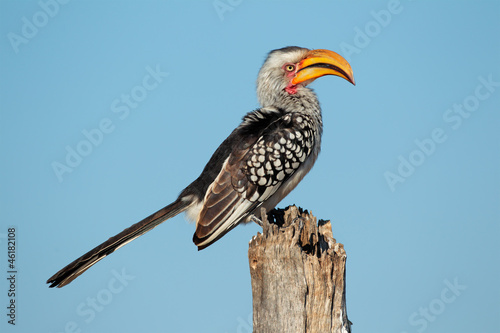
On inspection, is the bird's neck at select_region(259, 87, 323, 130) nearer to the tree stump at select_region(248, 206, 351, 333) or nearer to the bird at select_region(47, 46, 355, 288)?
the bird at select_region(47, 46, 355, 288)

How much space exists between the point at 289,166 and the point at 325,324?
251 cm

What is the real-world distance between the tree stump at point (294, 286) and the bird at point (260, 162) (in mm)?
1233

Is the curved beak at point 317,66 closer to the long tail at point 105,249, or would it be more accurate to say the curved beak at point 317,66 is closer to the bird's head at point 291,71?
the bird's head at point 291,71

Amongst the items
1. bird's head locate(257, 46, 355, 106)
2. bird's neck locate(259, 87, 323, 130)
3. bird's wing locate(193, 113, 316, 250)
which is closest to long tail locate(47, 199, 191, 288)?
bird's wing locate(193, 113, 316, 250)

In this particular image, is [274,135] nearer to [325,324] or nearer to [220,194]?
[220,194]

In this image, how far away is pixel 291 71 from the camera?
7.78m

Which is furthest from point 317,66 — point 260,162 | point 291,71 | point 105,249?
point 105,249

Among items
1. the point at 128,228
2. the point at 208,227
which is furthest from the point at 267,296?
the point at 128,228

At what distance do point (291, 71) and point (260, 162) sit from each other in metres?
1.75

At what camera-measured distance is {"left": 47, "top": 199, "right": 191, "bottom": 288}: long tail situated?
6074 mm

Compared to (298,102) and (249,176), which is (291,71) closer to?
(298,102)

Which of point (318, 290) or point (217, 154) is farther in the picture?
point (217, 154)

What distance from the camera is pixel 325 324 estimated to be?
4.78 meters

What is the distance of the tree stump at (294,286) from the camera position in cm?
477
